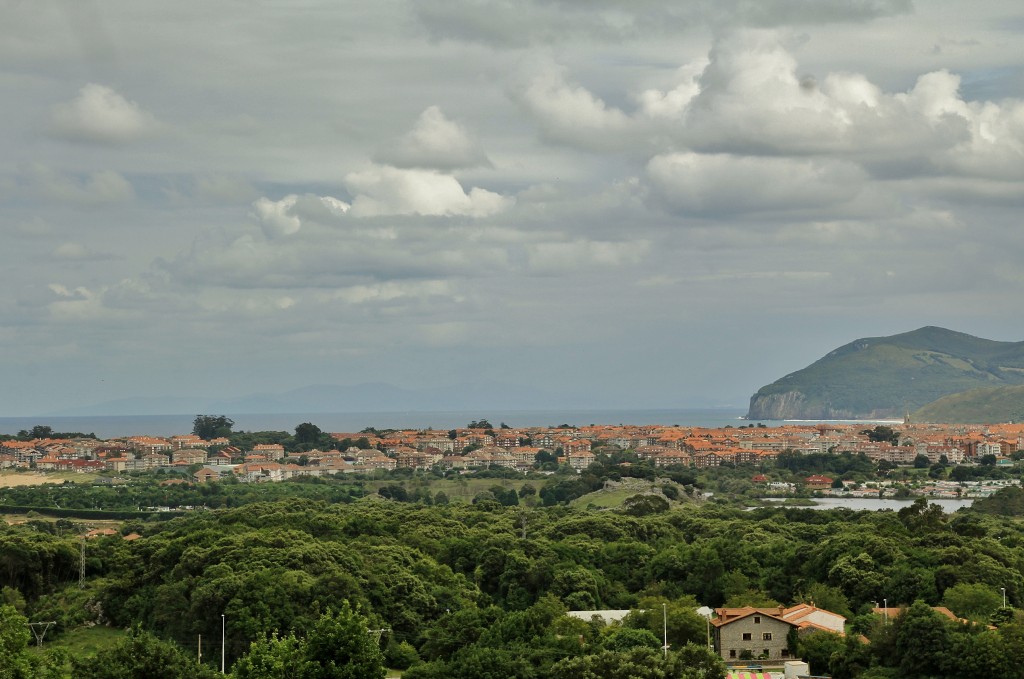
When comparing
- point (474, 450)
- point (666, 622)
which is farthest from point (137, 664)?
point (474, 450)

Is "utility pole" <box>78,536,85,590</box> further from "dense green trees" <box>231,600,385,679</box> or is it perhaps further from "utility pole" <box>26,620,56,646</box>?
"dense green trees" <box>231,600,385,679</box>

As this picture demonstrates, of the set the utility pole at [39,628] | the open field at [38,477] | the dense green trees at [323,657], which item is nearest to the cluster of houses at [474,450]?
the open field at [38,477]

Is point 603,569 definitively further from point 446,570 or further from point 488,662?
point 488,662

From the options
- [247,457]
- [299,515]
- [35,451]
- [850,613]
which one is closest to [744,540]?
[850,613]

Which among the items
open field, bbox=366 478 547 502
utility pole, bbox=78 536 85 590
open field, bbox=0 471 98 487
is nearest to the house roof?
utility pole, bbox=78 536 85 590

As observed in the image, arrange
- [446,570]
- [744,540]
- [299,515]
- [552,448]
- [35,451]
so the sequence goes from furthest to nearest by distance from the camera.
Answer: [552,448], [35,451], [299,515], [744,540], [446,570]

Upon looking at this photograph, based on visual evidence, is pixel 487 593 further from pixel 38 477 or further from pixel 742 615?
pixel 38 477

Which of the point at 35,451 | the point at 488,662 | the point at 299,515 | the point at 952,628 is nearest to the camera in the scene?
the point at 488,662
